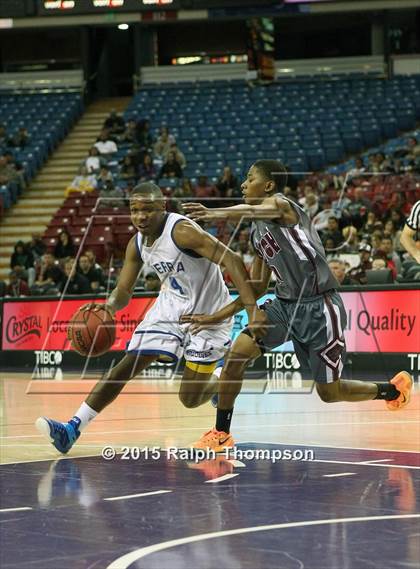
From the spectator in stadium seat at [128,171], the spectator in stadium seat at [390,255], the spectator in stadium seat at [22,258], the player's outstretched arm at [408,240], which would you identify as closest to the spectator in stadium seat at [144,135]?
the spectator in stadium seat at [128,171]

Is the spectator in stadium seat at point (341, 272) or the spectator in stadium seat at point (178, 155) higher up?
the spectator in stadium seat at point (178, 155)

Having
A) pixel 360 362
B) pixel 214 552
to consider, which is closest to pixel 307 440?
pixel 214 552

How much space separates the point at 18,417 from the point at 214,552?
6.15 metres

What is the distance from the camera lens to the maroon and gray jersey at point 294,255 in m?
7.11

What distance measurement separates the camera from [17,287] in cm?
1961

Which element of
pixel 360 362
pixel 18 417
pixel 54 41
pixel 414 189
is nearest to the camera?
pixel 18 417

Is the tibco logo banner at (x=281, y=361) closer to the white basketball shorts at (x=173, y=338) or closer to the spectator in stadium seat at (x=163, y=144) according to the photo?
the white basketball shorts at (x=173, y=338)

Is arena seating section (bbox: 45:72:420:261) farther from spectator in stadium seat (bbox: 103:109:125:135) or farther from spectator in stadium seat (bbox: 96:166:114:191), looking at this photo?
spectator in stadium seat (bbox: 103:109:125:135)

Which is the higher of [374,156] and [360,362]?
[374,156]

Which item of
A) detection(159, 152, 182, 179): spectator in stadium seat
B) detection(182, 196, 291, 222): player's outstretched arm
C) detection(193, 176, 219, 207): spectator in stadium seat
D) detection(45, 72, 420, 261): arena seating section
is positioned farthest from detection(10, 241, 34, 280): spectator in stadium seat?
detection(182, 196, 291, 222): player's outstretched arm

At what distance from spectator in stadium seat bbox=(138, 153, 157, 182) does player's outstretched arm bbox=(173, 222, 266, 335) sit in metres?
16.5

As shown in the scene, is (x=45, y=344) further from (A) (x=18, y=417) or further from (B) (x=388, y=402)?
(B) (x=388, y=402)

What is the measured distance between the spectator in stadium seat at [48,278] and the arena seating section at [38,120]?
7486mm

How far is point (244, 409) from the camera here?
11.1 meters
